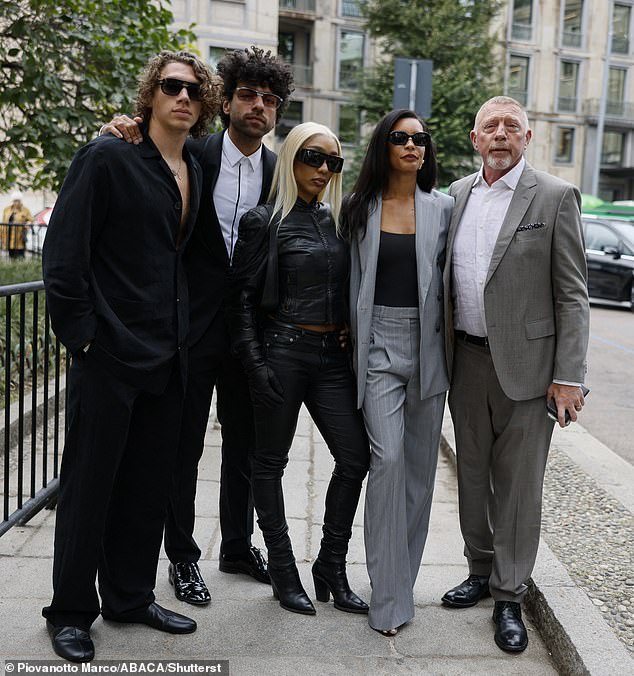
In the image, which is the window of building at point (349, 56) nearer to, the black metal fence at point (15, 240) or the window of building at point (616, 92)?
the window of building at point (616, 92)

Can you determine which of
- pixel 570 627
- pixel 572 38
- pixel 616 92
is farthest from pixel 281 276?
pixel 616 92

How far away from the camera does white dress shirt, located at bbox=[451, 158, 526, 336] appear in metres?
3.52

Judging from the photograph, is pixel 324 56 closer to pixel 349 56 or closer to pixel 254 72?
pixel 349 56

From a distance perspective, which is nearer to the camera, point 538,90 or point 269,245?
point 269,245

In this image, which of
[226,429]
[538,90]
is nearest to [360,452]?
[226,429]

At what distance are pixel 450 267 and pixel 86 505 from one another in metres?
1.75

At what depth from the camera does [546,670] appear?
3.21 m

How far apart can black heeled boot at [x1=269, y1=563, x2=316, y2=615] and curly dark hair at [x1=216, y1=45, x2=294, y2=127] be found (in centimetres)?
197

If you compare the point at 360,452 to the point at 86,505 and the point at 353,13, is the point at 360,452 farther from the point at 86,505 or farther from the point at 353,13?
the point at 353,13

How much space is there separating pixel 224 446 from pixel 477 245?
1469 millimetres

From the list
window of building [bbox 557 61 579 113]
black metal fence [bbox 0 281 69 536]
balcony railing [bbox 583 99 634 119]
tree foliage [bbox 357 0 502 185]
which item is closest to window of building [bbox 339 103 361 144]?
tree foliage [bbox 357 0 502 185]

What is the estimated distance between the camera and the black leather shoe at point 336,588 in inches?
141

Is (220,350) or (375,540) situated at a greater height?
(220,350)

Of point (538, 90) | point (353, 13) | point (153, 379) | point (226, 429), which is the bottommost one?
point (226, 429)
